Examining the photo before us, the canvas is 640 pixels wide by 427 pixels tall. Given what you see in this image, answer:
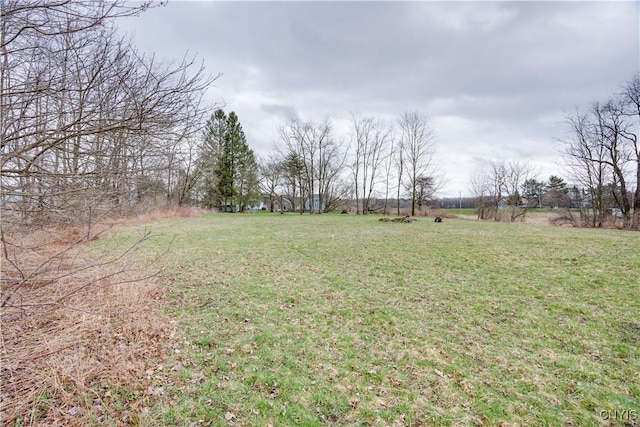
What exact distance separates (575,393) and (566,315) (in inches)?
75.9

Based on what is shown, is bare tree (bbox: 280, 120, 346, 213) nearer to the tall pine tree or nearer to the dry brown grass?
the tall pine tree

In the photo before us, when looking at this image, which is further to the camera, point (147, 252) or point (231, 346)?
point (147, 252)

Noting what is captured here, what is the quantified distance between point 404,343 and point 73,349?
328cm

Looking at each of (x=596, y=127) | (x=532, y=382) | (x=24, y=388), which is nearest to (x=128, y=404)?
(x=24, y=388)

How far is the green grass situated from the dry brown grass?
28cm

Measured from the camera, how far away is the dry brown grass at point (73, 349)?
1.87 meters

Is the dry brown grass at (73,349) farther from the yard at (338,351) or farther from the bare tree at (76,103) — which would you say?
the bare tree at (76,103)

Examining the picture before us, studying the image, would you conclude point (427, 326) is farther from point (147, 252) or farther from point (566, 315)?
point (147, 252)

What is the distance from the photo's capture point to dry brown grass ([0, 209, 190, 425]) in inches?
73.7

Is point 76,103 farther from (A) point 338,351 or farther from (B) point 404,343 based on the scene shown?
(B) point 404,343

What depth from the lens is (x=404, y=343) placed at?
287 cm

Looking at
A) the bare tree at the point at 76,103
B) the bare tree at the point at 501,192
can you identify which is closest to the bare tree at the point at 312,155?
the bare tree at the point at 501,192

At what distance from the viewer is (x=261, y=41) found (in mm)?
7359

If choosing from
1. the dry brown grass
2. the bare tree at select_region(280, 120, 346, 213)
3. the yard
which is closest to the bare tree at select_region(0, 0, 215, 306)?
the dry brown grass
